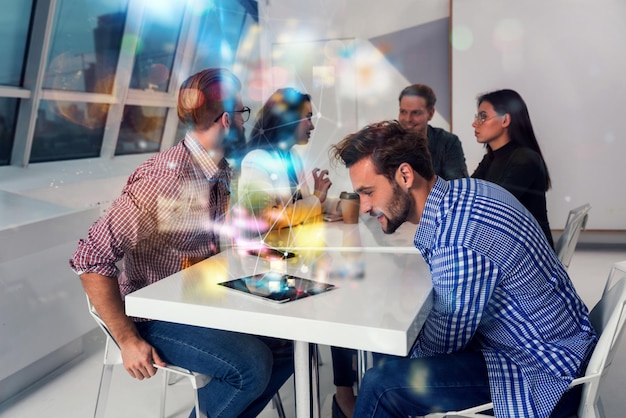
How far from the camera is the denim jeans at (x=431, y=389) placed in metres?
1.13

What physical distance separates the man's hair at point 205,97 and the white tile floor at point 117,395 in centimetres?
100

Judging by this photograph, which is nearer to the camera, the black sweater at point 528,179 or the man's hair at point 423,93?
the black sweater at point 528,179

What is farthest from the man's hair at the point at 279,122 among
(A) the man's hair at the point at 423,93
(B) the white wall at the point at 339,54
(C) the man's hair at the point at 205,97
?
(B) the white wall at the point at 339,54

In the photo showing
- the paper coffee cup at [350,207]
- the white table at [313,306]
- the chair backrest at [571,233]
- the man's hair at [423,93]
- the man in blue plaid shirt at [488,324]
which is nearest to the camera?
the white table at [313,306]

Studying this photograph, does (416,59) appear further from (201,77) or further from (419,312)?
(419,312)

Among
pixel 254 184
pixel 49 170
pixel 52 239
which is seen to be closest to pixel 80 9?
pixel 49 170

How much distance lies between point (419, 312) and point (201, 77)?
943 millimetres

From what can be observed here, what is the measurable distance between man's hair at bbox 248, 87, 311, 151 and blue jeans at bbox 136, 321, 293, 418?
87 cm

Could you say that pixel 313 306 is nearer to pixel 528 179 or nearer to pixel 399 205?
pixel 399 205

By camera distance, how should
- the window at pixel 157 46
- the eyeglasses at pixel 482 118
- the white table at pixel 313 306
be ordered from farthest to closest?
the window at pixel 157 46
the eyeglasses at pixel 482 118
the white table at pixel 313 306

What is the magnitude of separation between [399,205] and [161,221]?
0.63 meters

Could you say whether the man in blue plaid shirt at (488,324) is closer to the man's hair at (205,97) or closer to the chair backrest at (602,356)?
the chair backrest at (602,356)

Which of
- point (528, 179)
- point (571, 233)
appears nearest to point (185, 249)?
point (571, 233)

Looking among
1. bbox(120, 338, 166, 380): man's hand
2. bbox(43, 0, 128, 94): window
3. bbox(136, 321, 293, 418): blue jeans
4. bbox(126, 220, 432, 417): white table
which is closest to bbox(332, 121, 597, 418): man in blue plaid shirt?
bbox(126, 220, 432, 417): white table
